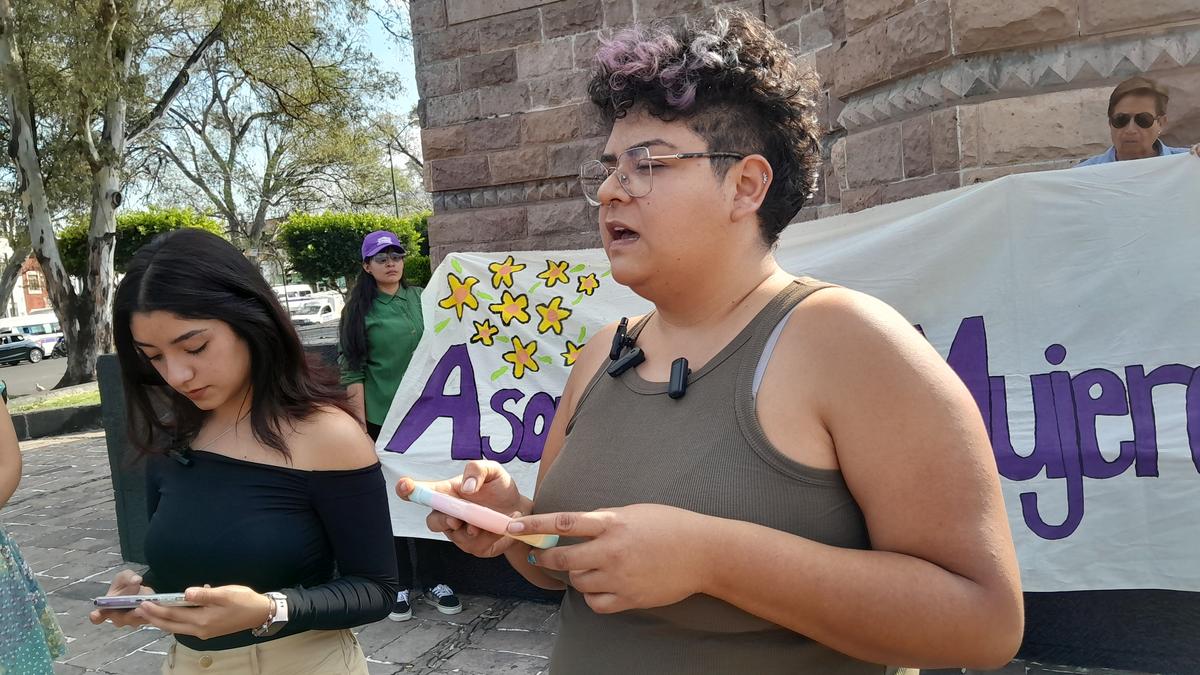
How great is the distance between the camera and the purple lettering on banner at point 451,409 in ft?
14.0

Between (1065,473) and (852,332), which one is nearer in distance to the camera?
(852,332)

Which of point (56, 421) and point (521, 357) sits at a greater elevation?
point (521, 357)

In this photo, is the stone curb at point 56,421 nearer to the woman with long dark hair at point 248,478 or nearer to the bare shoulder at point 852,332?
the woman with long dark hair at point 248,478

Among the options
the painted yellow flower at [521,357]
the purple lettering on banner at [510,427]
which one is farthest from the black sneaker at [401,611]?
the painted yellow flower at [521,357]

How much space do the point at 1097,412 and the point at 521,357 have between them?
8.43 ft

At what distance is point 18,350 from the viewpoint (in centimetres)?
3481

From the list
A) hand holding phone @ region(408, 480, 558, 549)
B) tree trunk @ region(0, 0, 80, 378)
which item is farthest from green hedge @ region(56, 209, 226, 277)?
hand holding phone @ region(408, 480, 558, 549)

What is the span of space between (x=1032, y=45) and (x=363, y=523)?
3.21m

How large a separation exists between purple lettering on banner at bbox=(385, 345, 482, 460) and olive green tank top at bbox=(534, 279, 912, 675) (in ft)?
9.66

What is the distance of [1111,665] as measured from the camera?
Answer: 3232 millimetres

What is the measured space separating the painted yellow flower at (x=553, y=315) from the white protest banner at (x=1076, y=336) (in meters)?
1.41

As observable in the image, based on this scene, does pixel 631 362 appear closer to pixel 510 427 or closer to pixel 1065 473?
pixel 1065 473

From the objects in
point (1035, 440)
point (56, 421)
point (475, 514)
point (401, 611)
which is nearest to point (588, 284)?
point (401, 611)

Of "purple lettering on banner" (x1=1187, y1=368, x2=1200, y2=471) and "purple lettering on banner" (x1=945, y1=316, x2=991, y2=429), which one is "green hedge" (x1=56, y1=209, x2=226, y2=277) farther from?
"purple lettering on banner" (x1=1187, y1=368, x2=1200, y2=471)
